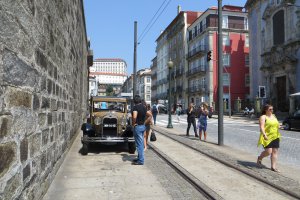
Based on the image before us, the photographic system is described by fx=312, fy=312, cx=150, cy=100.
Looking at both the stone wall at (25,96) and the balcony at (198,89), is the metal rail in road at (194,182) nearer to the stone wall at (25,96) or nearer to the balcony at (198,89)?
the stone wall at (25,96)

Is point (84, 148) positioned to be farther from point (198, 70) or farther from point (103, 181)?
point (198, 70)

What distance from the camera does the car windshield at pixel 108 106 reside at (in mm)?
11469

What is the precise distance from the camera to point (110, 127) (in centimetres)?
1030

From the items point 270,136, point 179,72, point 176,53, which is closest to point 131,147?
point 270,136

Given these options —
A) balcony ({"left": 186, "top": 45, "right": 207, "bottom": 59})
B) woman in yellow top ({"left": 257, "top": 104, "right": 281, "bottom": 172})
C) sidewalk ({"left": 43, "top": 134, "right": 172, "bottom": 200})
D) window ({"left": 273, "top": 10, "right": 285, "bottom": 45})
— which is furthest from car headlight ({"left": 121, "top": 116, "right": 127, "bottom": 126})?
balcony ({"left": 186, "top": 45, "right": 207, "bottom": 59})

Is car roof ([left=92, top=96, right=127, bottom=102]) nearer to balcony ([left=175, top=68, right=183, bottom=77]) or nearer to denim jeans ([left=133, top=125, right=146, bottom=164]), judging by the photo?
denim jeans ([left=133, top=125, right=146, bottom=164])

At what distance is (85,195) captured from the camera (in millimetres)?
5383

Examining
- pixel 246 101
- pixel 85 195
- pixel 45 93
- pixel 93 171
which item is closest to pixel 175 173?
pixel 93 171

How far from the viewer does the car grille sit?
33.6 ft

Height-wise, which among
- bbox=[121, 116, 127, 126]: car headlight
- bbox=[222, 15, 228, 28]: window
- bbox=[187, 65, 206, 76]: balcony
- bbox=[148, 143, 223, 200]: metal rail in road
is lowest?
bbox=[148, 143, 223, 200]: metal rail in road

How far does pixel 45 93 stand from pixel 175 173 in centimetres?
370

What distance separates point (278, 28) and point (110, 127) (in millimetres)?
30306

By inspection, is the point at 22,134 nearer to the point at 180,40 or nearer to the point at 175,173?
the point at 175,173

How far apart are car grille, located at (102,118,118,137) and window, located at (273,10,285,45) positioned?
96.5 ft
